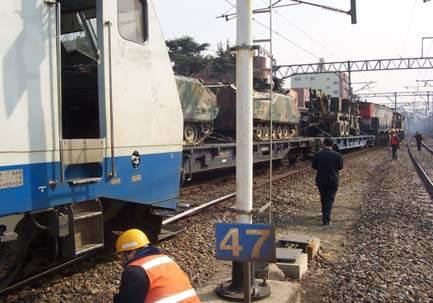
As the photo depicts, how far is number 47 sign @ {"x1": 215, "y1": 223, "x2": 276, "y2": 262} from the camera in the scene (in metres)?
4.29

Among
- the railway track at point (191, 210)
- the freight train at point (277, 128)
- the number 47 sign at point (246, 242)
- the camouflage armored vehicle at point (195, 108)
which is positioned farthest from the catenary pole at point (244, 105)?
the camouflage armored vehicle at point (195, 108)

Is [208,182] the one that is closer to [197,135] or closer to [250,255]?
[197,135]

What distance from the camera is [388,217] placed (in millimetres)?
10336

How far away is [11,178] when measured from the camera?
4.21m

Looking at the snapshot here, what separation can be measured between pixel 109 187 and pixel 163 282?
2.46 metres

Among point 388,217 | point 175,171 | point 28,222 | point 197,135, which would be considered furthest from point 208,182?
point 28,222

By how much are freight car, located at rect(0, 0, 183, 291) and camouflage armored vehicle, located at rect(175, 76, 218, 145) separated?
736 centimetres

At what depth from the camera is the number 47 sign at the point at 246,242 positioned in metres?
4.29

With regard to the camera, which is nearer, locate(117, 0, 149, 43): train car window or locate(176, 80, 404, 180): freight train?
locate(117, 0, 149, 43): train car window

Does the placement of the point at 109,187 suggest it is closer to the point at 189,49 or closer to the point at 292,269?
the point at 292,269

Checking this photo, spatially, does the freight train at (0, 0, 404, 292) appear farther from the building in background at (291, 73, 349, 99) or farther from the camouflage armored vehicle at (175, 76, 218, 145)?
the building in background at (291, 73, 349, 99)

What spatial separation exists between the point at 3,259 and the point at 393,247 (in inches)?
210

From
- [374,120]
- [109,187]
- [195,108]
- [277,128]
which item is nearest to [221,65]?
[374,120]

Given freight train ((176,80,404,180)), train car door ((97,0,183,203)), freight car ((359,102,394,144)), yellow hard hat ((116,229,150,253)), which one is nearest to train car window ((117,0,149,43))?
train car door ((97,0,183,203))
